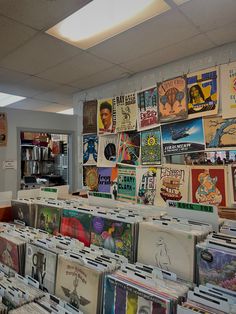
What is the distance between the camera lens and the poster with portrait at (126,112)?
3254 mm

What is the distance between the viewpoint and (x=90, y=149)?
12.9 feet

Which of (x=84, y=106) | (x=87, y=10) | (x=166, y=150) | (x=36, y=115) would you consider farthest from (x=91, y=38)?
(x=36, y=115)

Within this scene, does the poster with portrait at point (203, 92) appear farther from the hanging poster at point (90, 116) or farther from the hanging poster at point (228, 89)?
the hanging poster at point (90, 116)

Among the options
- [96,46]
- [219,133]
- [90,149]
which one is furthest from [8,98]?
[219,133]

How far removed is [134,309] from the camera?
0.91m

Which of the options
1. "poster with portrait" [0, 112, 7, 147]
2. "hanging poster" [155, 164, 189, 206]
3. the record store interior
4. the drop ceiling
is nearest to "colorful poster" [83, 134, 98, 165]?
the record store interior

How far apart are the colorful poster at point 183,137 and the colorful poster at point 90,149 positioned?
1.23m

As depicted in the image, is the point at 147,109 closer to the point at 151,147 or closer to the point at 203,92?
the point at 151,147

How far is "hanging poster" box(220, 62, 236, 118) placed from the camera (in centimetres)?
242

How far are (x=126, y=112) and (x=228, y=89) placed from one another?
1.28m

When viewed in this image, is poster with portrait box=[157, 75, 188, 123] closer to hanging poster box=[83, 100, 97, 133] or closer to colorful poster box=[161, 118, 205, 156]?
colorful poster box=[161, 118, 205, 156]

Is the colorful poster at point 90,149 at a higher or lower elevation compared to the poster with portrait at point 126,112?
lower

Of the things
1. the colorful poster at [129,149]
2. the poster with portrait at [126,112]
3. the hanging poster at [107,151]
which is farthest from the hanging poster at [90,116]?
the colorful poster at [129,149]

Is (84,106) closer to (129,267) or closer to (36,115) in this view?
(36,115)
